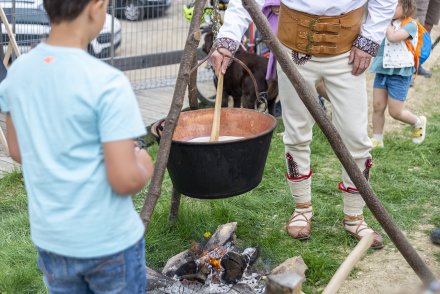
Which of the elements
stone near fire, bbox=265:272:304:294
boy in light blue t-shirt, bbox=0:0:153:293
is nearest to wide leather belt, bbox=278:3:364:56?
stone near fire, bbox=265:272:304:294

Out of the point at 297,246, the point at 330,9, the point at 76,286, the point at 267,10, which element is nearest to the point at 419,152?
the point at 267,10

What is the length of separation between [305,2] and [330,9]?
139 millimetres

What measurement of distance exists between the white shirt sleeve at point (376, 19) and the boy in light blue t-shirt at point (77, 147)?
6.30ft

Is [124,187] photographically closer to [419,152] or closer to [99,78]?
[99,78]

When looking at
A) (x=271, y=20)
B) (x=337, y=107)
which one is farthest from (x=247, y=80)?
(x=337, y=107)

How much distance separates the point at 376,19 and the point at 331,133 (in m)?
0.81

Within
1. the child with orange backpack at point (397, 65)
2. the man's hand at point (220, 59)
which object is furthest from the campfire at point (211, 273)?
the child with orange backpack at point (397, 65)

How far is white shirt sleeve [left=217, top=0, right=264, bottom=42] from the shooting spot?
11.6 ft

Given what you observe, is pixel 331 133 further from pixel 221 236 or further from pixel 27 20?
pixel 27 20

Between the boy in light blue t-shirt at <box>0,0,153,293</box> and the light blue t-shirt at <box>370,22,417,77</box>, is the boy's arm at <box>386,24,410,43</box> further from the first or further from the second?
the boy in light blue t-shirt at <box>0,0,153,293</box>

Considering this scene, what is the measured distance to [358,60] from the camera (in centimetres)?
361

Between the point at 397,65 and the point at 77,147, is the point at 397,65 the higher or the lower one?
the lower one

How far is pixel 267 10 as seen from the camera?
18.6 ft

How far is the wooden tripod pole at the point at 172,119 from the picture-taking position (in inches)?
119
